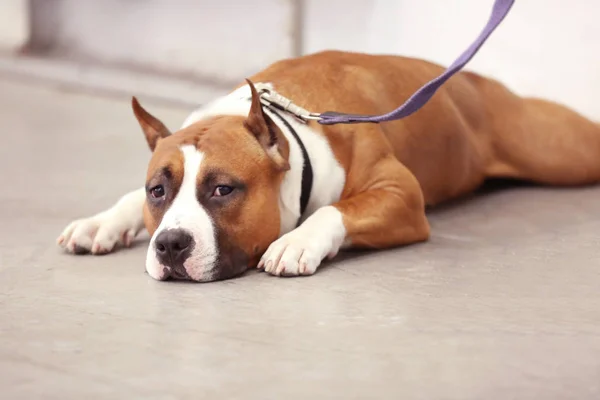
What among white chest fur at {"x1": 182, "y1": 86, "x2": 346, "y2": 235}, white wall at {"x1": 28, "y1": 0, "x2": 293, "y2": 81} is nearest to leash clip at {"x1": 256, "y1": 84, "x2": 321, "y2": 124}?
white chest fur at {"x1": 182, "y1": 86, "x2": 346, "y2": 235}

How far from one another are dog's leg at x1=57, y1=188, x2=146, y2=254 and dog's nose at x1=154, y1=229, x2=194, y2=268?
1.68ft

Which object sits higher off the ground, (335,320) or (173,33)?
(335,320)

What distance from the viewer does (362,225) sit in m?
3.25

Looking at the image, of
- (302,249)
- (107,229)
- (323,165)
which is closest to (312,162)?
(323,165)

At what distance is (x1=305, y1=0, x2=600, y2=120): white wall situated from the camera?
195 inches

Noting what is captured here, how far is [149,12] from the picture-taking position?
7574 millimetres

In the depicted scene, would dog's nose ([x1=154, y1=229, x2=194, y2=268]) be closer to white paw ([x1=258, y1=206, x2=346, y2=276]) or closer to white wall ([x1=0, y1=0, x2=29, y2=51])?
white paw ([x1=258, y1=206, x2=346, y2=276])

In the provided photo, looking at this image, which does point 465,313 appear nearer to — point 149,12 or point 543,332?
point 543,332

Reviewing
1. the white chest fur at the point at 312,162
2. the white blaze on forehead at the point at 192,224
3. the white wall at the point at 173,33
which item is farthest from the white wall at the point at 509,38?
the white blaze on forehead at the point at 192,224

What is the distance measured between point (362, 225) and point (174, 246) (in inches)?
25.8

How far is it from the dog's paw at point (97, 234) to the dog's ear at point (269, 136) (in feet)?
1.99

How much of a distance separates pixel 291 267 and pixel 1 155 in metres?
2.71

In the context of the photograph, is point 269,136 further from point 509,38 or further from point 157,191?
point 509,38

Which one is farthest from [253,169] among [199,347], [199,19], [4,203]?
[199,19]
